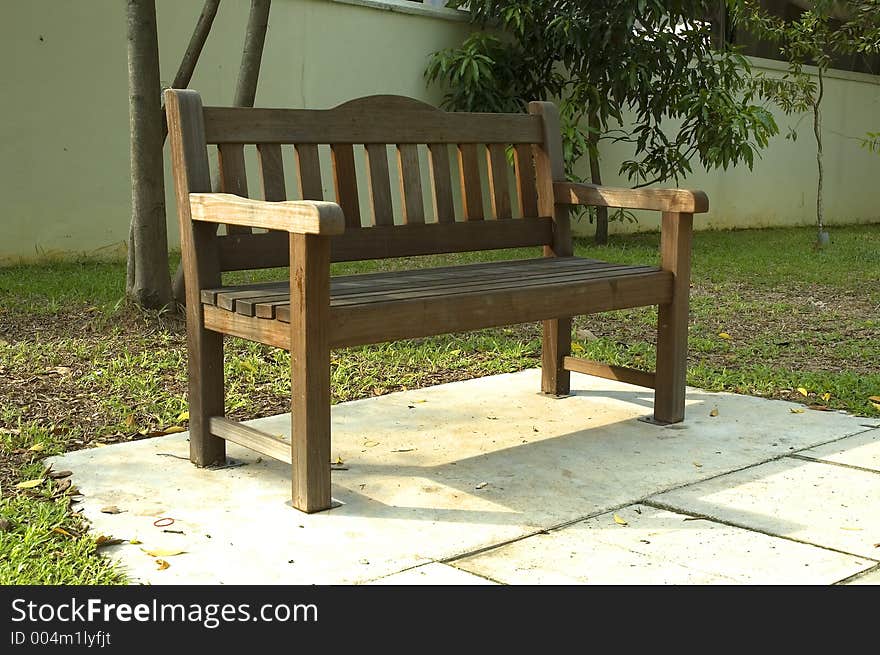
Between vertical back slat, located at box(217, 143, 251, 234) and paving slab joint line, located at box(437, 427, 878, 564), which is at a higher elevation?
vertical back slat, located at box(217, 143, 251, 234)

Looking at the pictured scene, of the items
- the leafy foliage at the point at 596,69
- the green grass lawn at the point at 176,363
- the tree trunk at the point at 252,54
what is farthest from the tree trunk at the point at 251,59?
the leafy foliage at the point at 596,69

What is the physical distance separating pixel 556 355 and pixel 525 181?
2.24 feet

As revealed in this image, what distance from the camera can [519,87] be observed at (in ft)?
30.7

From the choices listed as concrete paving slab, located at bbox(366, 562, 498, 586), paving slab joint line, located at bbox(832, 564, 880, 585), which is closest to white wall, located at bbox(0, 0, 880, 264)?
concrete paving slab, located at bbox(366, 562, 498, 586)

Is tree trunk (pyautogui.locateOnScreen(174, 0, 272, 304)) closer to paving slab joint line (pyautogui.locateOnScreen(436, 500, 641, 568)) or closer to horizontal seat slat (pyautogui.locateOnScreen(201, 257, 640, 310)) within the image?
horizontal seat slat (pyautogui.locateOnScreen(201, 257, 640, 310))

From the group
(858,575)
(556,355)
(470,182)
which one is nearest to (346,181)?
(470,182)

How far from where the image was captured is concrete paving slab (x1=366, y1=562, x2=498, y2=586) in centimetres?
249

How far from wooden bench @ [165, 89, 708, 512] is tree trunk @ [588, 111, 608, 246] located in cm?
510

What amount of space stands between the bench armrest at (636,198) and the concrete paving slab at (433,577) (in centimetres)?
170

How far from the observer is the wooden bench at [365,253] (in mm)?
2953

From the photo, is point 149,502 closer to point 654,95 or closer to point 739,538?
point 739,538

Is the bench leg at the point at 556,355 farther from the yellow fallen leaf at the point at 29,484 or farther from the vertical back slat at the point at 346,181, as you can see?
the yellow fallen leaf at the point at 29,484

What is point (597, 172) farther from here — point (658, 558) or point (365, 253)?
A: point (658, 558)

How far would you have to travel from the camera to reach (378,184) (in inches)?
148
